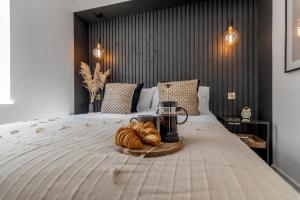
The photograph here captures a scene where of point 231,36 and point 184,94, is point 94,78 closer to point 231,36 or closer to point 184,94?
point 184,94

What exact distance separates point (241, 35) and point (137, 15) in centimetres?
151

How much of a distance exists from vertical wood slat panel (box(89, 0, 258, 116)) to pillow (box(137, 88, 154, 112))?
35 centimetres

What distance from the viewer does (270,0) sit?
2064mm

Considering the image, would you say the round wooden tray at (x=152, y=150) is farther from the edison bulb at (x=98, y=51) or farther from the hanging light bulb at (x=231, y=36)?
the edison bulb at (x=98, y=51)

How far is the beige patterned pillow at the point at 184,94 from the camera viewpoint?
2.02 metres

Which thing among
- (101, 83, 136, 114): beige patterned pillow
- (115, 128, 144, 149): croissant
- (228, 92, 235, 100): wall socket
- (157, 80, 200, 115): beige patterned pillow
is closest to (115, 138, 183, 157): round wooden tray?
(115, 128, 144, 149): croissant

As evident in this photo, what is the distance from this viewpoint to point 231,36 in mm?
2385

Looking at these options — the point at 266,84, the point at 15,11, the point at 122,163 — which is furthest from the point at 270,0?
the point at 15,11

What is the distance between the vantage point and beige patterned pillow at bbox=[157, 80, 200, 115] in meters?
2.02

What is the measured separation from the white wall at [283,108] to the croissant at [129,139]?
4.81 ft

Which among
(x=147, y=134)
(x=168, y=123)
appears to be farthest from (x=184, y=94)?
(x=147, y=134)

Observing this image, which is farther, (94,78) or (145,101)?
(94,78)

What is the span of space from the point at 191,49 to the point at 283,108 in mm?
1342

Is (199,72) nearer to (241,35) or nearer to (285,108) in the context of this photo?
(241,35)
